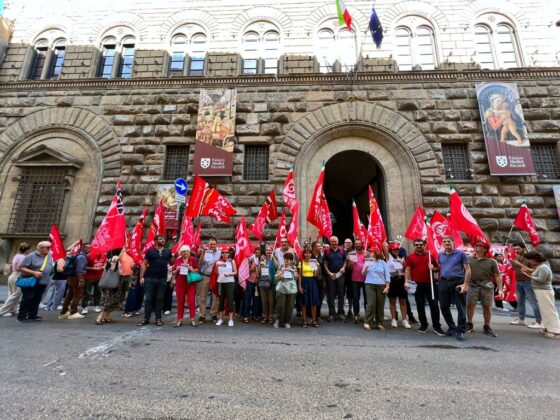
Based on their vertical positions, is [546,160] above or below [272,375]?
above

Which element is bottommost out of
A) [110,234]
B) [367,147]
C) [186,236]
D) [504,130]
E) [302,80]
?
[110,234]

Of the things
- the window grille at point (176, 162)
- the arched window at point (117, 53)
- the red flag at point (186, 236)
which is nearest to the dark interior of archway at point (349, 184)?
the window grille at point (176, 162)

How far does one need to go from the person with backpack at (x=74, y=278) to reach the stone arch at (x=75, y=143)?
5.94m

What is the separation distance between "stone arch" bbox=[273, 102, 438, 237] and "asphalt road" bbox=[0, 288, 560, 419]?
709cm

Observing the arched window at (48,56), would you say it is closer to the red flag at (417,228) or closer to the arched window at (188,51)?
the arched window at (188,51)

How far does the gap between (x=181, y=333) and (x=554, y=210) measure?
13549 mm

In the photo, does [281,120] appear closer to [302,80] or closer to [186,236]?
[302,80]

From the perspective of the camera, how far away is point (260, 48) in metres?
14.6

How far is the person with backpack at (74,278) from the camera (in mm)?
7266

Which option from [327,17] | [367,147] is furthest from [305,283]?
[327,17]

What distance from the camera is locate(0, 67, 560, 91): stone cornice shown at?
1279cm

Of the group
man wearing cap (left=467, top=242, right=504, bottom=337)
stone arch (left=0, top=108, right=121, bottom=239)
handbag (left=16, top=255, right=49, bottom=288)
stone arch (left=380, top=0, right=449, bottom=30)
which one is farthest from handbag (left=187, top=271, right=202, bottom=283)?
stone arch (left=380, top=0, right=449, bottom=30)

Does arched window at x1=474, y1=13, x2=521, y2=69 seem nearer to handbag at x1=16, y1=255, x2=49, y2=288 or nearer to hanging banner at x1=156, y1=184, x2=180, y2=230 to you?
hanging banner at x1=156, y1=184, x2=180, y2=230

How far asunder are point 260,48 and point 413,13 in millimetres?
7546
